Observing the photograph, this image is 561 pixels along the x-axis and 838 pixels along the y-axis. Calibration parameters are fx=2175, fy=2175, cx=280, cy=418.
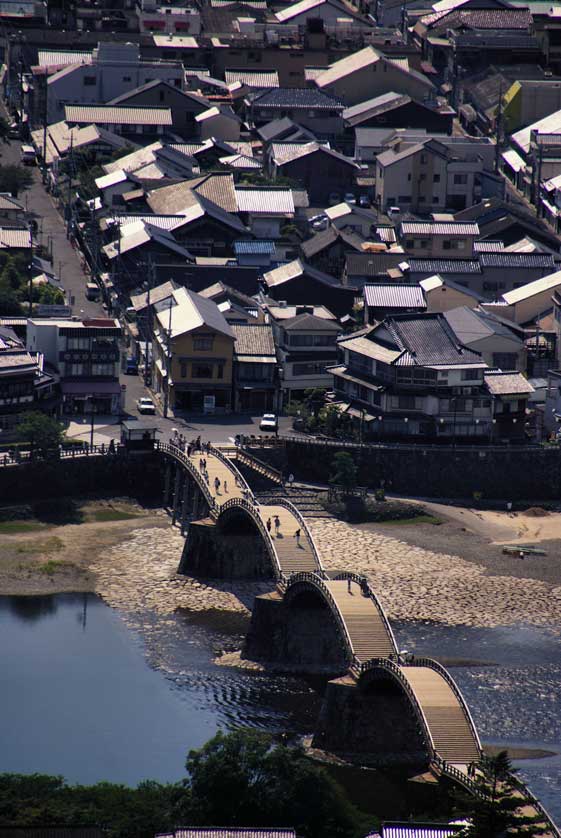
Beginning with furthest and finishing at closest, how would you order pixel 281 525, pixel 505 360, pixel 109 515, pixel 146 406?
pixel 505 360 → pixel 146 406 → pixel 109 515 → pixel 281 525

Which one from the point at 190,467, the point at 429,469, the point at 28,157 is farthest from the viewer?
the point at 28,157

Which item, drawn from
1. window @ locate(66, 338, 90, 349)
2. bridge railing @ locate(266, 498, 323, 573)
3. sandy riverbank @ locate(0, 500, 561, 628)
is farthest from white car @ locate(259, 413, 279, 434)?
bridge railing @ locate(266, 498, 323, 573)

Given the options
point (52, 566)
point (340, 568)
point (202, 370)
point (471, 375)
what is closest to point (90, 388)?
point (202, 370)

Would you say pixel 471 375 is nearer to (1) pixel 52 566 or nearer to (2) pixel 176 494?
(2) pixel 176 494

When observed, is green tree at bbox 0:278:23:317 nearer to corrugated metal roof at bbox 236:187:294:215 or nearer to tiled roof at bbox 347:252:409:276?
tiled roof at bbox 347:252:409:276

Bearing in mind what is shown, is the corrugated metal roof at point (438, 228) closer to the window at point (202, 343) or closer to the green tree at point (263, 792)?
the window at point (202, 343)
